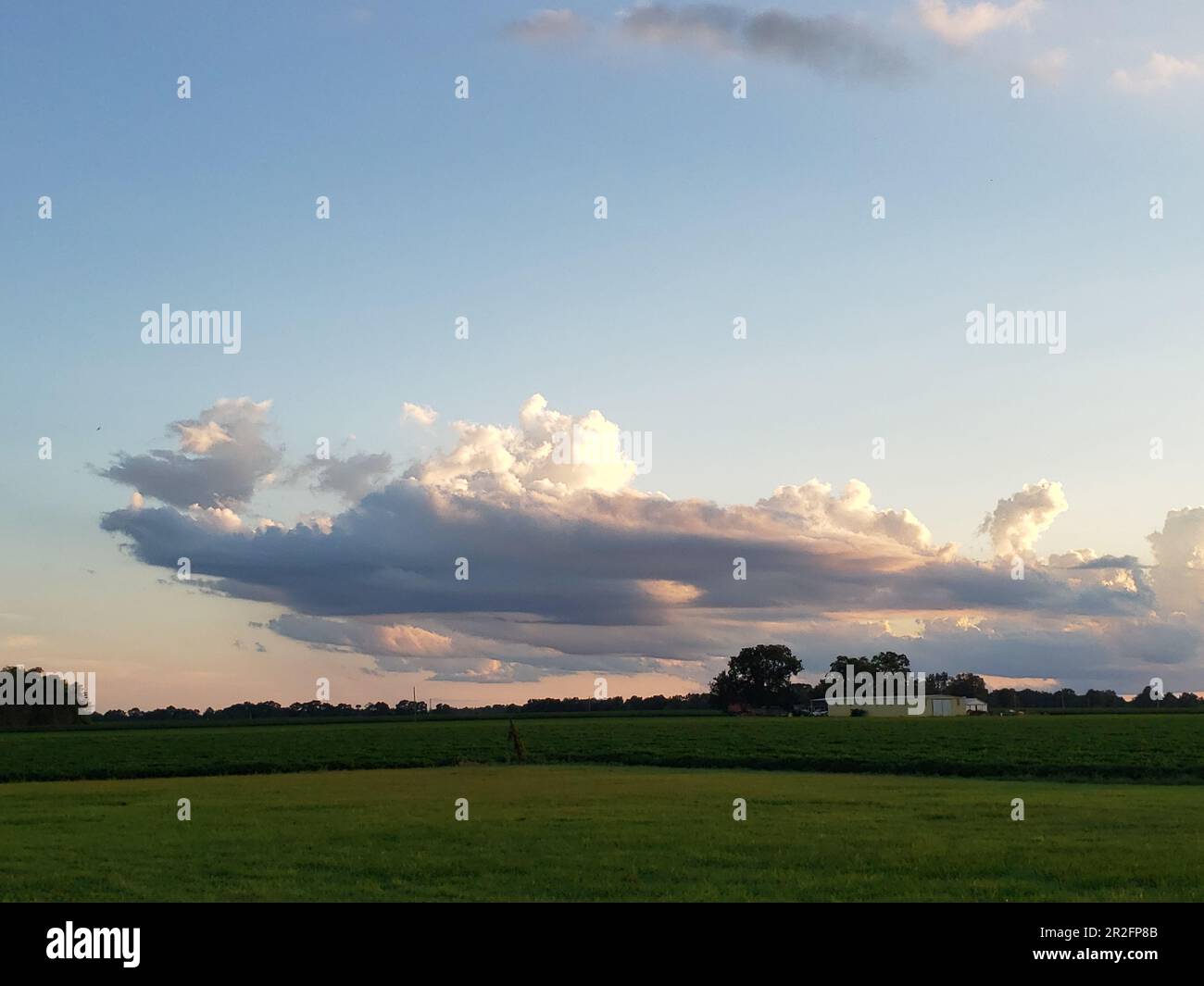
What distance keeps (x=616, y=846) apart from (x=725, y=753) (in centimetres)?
5183

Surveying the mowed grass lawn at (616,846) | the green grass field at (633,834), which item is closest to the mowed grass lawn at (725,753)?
the green grass field at (633,834)

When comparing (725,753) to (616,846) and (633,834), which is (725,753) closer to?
(633,834)

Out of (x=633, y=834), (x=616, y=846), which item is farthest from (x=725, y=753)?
(x=616, y=846)

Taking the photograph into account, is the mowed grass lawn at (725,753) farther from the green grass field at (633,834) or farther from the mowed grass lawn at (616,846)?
the mowed grass lawn at (616,846)

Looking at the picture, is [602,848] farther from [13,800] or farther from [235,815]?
[13,800]

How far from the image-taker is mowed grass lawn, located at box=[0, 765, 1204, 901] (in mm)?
20406

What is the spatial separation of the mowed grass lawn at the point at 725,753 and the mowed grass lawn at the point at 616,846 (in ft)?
53.8

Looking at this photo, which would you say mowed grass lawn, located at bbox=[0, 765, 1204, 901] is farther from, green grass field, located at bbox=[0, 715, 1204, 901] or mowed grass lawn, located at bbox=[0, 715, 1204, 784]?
mowed grass lawn, located at bbox=[0, 715, 1204, 784]

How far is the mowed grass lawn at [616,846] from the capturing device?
20406 mm

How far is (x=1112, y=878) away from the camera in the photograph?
2070cm

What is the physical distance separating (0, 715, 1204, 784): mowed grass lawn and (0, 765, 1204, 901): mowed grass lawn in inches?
646
